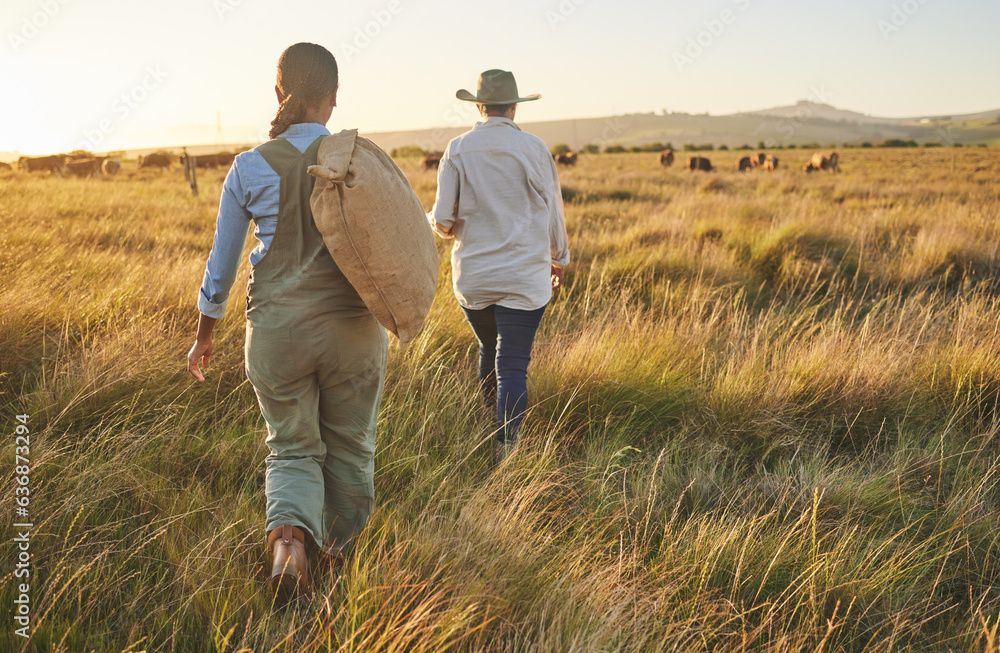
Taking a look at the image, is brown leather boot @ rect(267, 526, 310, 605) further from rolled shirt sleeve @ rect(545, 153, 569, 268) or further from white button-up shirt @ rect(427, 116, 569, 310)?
rolled shirt sleeve @ rect(545, 153, 569, 268)

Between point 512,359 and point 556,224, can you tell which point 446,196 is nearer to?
point 556,224

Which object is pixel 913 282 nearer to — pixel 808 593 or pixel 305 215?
pixel 808 593

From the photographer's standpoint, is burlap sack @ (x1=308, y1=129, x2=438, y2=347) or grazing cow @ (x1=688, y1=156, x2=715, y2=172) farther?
grazing cow @ (x1=688, y1=156, x2=715, y2=172)

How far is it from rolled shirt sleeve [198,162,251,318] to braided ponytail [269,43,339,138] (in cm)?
24

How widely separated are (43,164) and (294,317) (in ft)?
95.3

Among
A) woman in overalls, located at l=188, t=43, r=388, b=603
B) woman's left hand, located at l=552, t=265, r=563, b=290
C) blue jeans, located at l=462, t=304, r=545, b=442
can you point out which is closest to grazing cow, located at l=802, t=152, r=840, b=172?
woman's left hand, located at l=552, t=265, r=563, b=290

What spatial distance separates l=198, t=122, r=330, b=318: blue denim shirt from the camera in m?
1.88

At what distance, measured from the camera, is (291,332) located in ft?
6.43

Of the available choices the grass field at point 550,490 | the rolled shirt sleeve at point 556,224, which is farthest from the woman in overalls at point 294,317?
the rolled shirt sleeve at point 556,224

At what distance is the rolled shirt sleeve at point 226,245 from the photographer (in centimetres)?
190

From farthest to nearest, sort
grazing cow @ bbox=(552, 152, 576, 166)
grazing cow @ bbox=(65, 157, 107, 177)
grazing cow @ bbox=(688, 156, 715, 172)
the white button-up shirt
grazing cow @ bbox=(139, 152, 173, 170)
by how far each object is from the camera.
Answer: grazing cow @ bbox=(552, 152, 576, 166) → grazing cow @ bbox=(688, 156, 715, 172) → grazing cow @ bbox=(139, 152, 173, 170) → grazing cow @ bbox=(65, 157, 107, 177) → the white button-up shirt

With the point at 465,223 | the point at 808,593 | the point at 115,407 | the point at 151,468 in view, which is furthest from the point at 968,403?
the point at 115,407

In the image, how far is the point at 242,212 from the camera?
6.34 ft

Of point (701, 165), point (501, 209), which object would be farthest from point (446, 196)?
point (701, 165)
